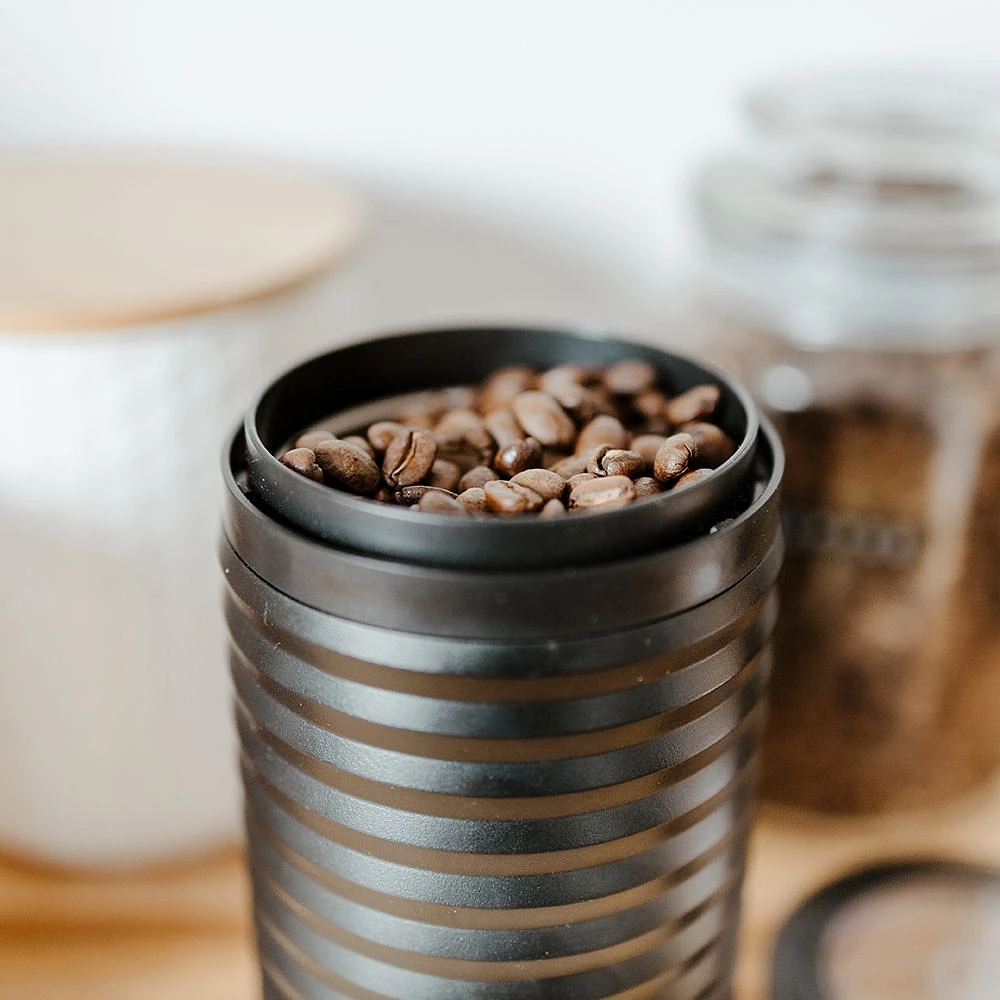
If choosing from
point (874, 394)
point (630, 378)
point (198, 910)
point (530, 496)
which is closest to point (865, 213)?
point (874, 394)

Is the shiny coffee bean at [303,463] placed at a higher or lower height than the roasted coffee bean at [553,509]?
higher

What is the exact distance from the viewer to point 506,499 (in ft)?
1.19

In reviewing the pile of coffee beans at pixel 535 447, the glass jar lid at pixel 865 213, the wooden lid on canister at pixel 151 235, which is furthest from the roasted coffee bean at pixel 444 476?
the glass jar lid at pixel 865 213

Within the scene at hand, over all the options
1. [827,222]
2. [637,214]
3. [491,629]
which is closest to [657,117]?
[637,214]

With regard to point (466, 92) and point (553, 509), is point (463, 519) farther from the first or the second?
point (466, 92)

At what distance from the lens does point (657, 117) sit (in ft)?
2.28

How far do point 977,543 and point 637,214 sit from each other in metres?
0.30

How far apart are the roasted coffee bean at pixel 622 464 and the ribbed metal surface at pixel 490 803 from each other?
61 millimetres

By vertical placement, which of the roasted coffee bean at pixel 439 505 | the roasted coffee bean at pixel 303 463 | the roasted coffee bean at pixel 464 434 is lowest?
the roasted coffee bean at pixel 464 434

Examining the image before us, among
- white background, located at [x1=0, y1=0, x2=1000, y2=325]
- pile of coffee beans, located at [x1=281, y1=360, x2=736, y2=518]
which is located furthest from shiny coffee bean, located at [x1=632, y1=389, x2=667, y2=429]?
white background, located at [x1=0, y1=0, x2=1000, y2=325]

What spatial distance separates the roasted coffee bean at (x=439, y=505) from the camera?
1.16ft

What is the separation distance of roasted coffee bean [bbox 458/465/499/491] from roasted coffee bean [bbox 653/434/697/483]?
2.3 inches

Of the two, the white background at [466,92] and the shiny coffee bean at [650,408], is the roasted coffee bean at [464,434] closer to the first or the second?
the shiny coffee bean at [650,408]

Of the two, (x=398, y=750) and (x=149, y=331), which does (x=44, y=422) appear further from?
(x=398, y=750)
